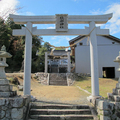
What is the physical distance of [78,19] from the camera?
6324 millimetres

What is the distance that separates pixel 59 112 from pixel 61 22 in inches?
179

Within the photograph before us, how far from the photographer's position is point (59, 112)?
15.6 ft

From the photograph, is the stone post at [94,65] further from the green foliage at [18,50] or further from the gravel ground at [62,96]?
the green foliage at [18,50]

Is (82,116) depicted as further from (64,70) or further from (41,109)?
(64,70)

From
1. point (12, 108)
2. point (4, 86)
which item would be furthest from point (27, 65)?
point (12, 108)

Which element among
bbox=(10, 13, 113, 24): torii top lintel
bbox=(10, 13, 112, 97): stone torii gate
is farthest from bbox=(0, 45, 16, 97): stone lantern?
bbox=(10, 13, 113, 24): torii top lintel

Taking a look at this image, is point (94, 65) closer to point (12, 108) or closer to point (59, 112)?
point (59, 112)

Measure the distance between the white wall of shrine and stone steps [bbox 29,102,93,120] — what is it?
51.0 feet

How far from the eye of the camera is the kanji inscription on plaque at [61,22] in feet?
20.4

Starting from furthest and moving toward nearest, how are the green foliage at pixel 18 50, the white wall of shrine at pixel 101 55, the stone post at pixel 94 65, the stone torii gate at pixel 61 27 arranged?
1. the green foliage at pixel 18 50
2. the white wall of shrine at pixel 101 55
3. the stone torii gate at pixel 61 27
4. the stone post at pixel 94 65

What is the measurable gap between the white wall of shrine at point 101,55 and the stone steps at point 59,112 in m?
15.5

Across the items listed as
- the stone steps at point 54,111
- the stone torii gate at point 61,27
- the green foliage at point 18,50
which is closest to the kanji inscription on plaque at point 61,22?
the stone torii gate at point 61,27

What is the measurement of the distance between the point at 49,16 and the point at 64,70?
748 inches

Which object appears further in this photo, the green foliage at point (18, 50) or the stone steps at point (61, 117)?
the green foliage at point (18, 50)
